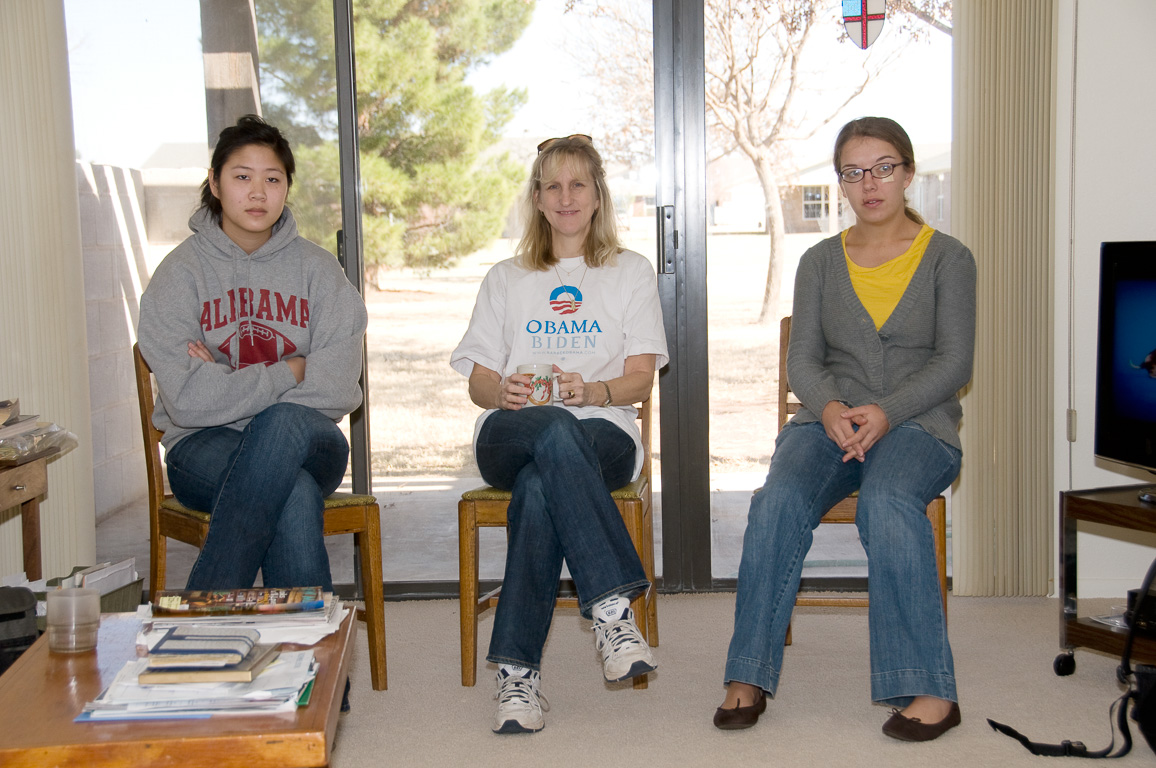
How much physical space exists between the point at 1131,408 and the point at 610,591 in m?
1.39

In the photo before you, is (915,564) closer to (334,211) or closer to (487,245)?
(487,245)

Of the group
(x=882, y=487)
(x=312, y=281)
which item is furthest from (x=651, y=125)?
(x=882, y=487)

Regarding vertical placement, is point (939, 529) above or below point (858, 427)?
below

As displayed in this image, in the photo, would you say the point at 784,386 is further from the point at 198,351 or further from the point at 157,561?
the point at 157,561

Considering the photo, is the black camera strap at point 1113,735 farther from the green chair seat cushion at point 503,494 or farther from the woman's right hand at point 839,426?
the green chair seat cushion at point 503,494

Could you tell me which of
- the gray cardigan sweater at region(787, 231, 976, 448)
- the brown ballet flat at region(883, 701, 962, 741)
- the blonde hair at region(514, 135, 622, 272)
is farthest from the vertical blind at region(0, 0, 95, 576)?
the brown ballet flat at region(883, 701, 962, 741)

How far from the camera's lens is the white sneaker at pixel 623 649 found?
1999mm

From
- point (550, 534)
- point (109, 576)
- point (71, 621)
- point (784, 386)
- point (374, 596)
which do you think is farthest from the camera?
point (784, 386)

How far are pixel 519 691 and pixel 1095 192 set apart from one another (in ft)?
6.81

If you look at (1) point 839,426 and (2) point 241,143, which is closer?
(1) point 839,426

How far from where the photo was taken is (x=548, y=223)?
8.61ft

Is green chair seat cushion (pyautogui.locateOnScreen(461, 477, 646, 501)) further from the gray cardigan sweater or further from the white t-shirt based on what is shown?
the gray cardigan sweater

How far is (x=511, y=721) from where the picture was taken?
207 cm

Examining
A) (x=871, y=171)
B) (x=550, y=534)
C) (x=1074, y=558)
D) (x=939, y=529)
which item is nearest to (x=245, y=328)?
(x=550, y=534)
